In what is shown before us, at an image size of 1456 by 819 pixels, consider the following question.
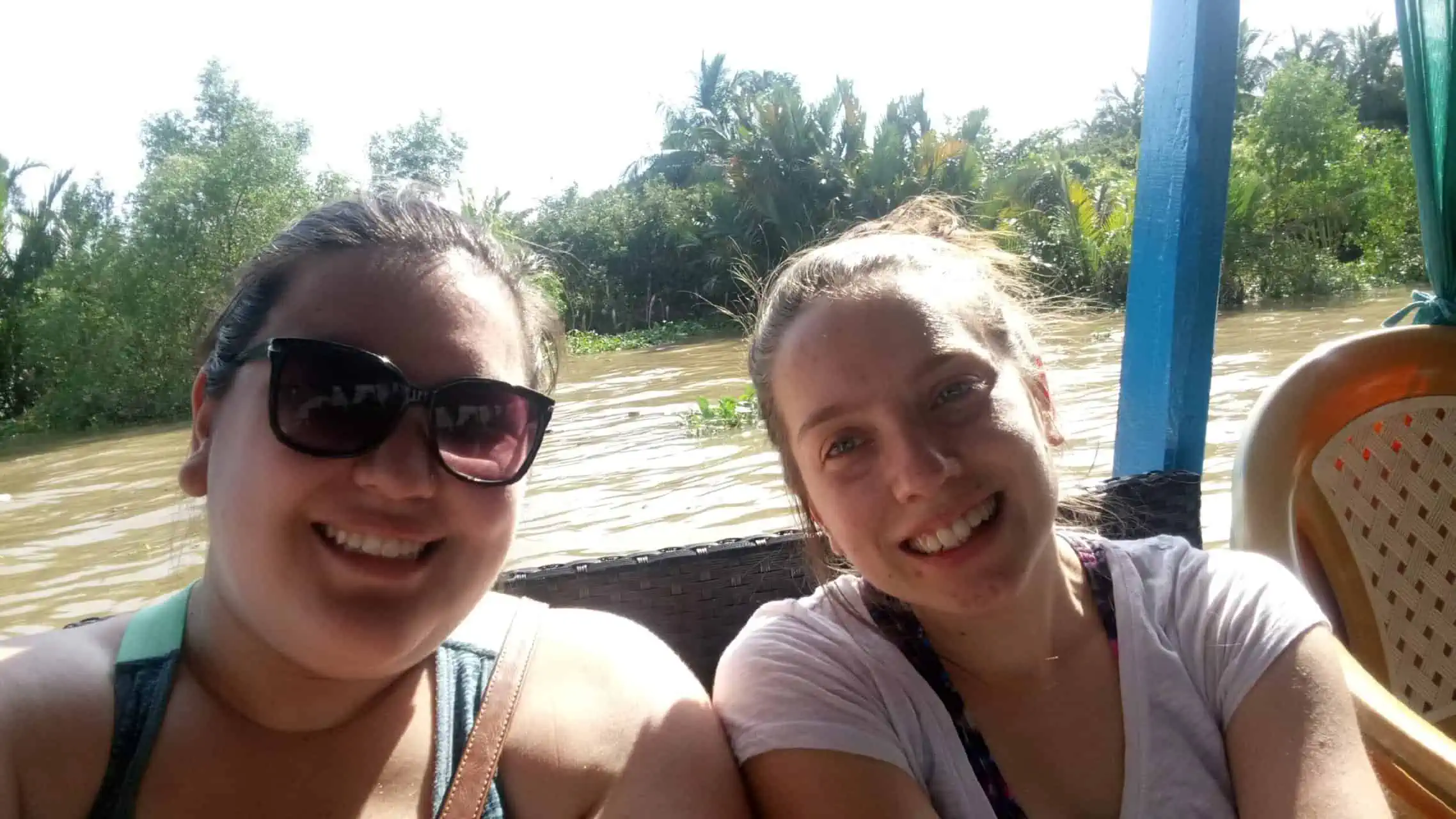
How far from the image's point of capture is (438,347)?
109 cm

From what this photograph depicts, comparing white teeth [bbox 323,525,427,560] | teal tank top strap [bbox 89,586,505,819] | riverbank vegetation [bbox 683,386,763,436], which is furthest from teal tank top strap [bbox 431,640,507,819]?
riverbank vegetation [bbox 683,386,763,436]

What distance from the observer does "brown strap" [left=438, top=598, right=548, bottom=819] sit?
1.00m

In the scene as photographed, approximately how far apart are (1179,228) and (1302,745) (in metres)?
1.26

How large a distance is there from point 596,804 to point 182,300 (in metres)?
20.0

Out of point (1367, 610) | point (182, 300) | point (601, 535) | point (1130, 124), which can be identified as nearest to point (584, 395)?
point (601, 535)

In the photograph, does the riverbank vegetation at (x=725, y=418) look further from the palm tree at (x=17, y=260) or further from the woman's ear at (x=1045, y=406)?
the palm tree at (x=17, y=260)

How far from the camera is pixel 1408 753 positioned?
1.17 metres

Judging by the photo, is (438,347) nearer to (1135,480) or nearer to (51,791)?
(51,791)

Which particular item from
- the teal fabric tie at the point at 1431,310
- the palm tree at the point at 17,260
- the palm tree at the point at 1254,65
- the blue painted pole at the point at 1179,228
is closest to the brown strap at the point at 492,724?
the blue painted pole at the point at 1179,228

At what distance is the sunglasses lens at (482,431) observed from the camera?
3.49 ft

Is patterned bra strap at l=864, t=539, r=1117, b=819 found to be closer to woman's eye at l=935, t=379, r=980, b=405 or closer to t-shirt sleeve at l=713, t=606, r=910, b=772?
t-shirt sleeve at l=713, t=606, r=910, b=772

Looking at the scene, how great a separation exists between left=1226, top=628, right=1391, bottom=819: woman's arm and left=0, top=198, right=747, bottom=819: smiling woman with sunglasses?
0.66m

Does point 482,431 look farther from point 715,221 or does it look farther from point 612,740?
point 715,221

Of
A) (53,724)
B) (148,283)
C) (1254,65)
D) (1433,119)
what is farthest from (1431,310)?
(1254,65)
